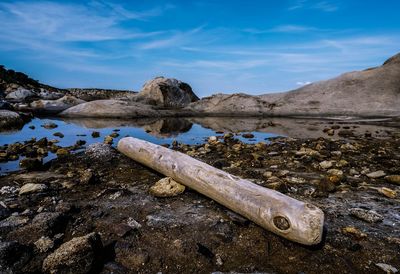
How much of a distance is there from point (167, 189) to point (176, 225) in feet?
3.31

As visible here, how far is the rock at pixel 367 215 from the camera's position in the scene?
3.85 metres

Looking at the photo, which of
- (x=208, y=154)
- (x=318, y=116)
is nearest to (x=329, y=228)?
(x=208, y=154)

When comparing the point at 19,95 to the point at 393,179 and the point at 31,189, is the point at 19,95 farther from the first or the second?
the point at 393,179

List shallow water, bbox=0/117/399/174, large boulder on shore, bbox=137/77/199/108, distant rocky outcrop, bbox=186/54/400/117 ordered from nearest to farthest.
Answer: shallow water, bbox=0/117/399/174, distant rocky outcrop, bbox=186/54/400/117, large boulder on shore, bbox=137/77/199/108

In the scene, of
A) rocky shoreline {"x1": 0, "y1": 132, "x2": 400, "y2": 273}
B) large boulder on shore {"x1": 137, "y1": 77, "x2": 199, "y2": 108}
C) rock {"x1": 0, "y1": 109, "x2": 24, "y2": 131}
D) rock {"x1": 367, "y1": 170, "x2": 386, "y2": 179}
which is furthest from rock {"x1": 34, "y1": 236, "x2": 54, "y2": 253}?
large boulder on shore {"x1": 137, "y1": 77, "x2": 199, "y2": 108}

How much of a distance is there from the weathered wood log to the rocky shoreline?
206mm

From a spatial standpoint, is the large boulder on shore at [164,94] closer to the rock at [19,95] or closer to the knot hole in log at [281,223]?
the rock at [19,95]

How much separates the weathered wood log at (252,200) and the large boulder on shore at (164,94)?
821 inches

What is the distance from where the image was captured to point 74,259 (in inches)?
111

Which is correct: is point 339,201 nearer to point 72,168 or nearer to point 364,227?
point 364,227

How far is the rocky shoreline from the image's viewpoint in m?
2.98

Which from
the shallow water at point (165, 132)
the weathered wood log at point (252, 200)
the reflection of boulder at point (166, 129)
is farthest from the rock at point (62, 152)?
the reflection of boulder at point (166, 129)

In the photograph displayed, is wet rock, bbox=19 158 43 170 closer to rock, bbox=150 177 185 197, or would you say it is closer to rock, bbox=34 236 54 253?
rock, bbox=150 177 185 197

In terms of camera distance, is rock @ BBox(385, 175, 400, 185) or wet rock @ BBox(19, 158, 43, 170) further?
wet rock @ BBox(19, 158, 43, 170)
